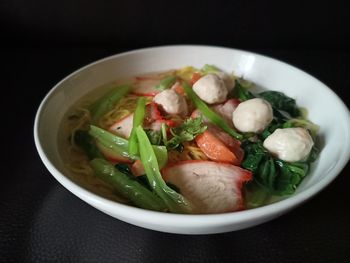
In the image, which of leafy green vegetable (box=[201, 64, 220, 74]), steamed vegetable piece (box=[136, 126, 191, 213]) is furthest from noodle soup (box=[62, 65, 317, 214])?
leafy green vegetable (box=[201, 64, 220, 74])

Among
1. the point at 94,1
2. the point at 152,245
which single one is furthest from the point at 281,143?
the point at 94,1

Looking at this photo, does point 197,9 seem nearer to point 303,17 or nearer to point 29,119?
point 303,17

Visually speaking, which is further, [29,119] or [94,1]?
[94,1]

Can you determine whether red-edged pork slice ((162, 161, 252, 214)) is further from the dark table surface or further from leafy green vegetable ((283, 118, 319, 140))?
leafy green vegetable ((283, 118, 319, 140))

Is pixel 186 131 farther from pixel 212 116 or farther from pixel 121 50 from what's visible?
pixel 121 50

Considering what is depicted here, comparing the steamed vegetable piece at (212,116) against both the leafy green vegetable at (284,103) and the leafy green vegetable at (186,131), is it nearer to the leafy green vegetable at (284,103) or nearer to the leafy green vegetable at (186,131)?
the leafy green vegetable at (186,131)

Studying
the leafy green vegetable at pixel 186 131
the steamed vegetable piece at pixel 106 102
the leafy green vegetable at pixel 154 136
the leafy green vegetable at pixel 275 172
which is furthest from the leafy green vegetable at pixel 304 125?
the steamed vegetable piece at pixel 106 102

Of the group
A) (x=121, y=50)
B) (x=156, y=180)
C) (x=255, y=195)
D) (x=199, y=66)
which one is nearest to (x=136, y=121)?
(x=156, y=180)
